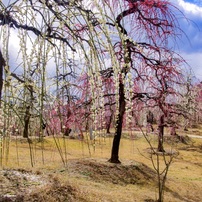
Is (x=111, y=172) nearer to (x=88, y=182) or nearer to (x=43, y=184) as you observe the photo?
(x=88, y=182)

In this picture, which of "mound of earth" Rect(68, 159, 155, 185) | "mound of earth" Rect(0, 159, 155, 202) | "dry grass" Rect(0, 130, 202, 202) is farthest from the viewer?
"mound of earth" Rect(68, 159, 155, 185)

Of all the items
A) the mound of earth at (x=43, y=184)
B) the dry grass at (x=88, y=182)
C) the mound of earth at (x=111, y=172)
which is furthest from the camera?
the mound of earth at (x=111, y=172)

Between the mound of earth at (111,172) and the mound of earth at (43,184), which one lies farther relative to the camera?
the mound of earth at (111,172)

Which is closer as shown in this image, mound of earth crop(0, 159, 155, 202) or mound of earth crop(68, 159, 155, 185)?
mound of earth crop(0, 159, 155, 202)

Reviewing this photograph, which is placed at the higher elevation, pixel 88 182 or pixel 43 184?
pixel 43 184

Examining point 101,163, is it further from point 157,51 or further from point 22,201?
point 22,201

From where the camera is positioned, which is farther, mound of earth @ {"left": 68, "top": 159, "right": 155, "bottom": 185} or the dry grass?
mound of earth @ {"left": 68, "top": 159, "right": 155, "bottom": 185}

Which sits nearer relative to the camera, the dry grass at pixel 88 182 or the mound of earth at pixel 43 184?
the mound of earth at pixel 43 184

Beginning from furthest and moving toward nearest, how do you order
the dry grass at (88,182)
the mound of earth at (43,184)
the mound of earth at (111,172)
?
the mound of earth at (111,172)
the dry grass at (88,182)
the mound of earth at (43,184)

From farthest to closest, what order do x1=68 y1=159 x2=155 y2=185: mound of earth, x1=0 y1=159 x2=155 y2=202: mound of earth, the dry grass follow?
1. x1=68 y1=159 x2=155 y2=185: mound of earth
2. the dry grass
3. x1=0 y1=159 x2=155 y2=202: mound of earth

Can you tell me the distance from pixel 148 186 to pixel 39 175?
3788 mm

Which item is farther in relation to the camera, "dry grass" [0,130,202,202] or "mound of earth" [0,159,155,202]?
"dry grass" [0,130,202,202]

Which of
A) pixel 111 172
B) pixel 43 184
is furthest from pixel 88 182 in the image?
pixel 43 184

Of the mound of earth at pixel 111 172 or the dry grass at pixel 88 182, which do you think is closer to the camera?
the dry grass at pixel 88 182
